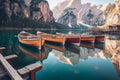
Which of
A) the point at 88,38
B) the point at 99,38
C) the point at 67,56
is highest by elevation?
the point at 88,38

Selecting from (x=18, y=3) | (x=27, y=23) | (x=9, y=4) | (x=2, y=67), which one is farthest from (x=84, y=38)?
(x=18, y=3)

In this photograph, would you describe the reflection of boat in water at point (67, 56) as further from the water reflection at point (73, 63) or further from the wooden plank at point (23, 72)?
the wooden plank at point (23, 72)

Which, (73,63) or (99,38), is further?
(99,38)

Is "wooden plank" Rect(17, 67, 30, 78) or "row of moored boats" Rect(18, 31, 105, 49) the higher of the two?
"wooden plank" Rect(17, 67, 30, 78)

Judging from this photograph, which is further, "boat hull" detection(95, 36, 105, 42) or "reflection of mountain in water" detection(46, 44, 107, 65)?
"boat hull" detection(95, 36, 105, 42)

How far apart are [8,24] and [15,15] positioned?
1102 inches

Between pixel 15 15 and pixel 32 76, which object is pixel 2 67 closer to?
pixel 32 76

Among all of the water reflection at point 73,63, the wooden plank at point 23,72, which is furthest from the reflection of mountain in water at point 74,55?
the wooden plank at point 23,72

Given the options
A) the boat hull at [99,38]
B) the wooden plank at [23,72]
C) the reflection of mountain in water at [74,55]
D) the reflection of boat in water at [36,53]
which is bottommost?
the reflection of mountain in water at [74,55]

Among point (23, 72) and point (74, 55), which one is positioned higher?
point (23, 72)

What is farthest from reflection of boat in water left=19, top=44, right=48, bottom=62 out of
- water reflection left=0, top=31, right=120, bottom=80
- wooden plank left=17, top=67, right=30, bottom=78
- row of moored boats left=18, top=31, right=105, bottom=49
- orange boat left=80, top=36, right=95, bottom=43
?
orange boat left=80, top=36, right=95, bottom=43

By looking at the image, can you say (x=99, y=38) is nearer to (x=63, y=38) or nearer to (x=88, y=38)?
(x=88, y=38)

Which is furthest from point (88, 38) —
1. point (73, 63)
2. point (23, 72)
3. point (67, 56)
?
point (23, 72)

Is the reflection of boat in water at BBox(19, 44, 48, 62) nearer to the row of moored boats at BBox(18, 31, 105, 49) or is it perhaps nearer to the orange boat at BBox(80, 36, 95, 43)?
the row of moored boats at BBox(18, 31, 105, 49)
